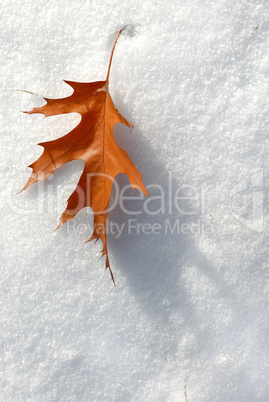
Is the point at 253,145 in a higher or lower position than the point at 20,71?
lower

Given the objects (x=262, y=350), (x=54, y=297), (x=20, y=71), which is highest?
(x=20, y=71)

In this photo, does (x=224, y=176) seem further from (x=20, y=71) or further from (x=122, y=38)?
(x=20, y=71)

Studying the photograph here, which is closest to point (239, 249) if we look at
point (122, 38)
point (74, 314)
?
point (74, 314)

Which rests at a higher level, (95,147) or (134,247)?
(95,147)
